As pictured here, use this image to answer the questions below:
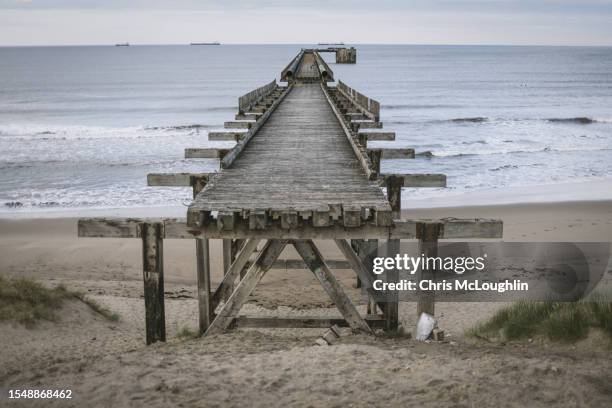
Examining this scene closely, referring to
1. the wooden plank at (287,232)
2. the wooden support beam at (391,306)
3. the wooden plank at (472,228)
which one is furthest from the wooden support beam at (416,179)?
the wooden plank at (287,232)

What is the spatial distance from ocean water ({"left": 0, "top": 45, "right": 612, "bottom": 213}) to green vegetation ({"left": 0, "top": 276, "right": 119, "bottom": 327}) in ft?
33.5

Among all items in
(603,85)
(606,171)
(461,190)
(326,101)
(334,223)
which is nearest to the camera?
(334,223)

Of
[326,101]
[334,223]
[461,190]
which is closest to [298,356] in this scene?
[334,223]

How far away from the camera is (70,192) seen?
2225cm

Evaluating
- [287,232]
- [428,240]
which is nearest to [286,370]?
[287,232]

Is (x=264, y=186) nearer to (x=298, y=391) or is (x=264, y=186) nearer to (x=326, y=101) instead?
(x=298, y=391)

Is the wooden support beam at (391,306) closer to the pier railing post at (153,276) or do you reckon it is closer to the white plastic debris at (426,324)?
the white plastic debris at (426,324)

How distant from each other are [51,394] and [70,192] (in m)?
18.2

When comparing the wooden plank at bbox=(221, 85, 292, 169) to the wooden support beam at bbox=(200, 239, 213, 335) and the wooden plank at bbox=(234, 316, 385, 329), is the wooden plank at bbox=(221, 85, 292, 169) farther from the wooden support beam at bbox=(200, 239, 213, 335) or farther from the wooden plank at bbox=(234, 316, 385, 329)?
the wooden plank at bbox=(234, 316, 385, 329)

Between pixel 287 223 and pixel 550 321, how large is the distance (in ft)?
10.6

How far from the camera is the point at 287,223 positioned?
5910 millimetres

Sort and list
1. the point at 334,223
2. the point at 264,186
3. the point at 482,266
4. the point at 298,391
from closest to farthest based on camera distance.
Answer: the point at 298,391 → the point at 334,223 → the point at 264,186 → the point at 482,266

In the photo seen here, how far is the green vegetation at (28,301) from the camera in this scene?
828cm

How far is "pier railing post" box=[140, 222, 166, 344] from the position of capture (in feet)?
20.6
